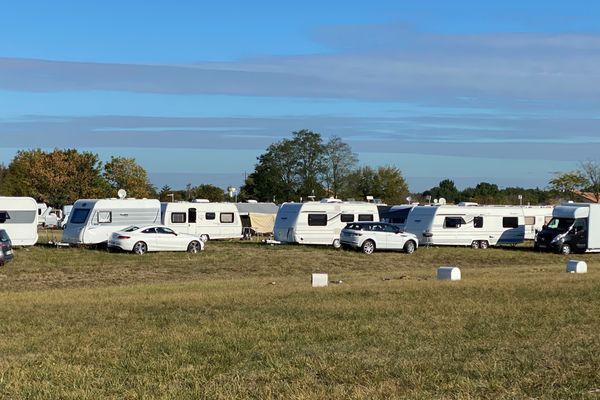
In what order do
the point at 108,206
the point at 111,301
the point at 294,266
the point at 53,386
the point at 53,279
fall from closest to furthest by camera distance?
the point at 53,386
the point at 111,301
the point at 53,279
the point at 294,266
the point at 108,206

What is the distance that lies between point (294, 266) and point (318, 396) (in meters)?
24.7

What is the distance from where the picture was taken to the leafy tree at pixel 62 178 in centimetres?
6988

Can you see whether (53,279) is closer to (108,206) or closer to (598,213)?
(108,206)

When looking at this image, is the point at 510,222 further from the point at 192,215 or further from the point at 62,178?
the point at 62,178

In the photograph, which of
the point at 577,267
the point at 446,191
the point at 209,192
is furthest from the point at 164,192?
the point at 577,267

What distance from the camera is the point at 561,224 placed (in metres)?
38.8

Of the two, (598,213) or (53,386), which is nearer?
(53,386)

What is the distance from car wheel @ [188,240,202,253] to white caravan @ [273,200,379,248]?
551 cm

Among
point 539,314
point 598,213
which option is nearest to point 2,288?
point 539,314

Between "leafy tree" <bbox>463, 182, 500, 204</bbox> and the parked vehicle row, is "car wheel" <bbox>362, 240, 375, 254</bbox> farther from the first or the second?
"leafy tree" <bbox>463, 182, 500, 204</bbox>

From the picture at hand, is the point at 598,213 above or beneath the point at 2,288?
above

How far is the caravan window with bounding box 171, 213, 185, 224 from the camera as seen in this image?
3920cm

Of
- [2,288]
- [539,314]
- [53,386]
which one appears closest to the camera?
[53,386]

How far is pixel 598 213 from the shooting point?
126 ft
